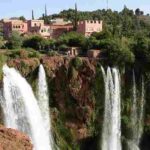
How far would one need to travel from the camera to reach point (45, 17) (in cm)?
7131

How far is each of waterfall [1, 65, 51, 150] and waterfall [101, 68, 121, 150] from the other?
5.49 m

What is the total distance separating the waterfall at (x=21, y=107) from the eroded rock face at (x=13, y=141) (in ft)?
42.4

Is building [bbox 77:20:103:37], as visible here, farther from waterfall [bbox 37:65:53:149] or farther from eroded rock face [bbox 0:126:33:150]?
eroded rock face [bbox 0:126:33:150]

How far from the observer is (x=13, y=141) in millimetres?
9852

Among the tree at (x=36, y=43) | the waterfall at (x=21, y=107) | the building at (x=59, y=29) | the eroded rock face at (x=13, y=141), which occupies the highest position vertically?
the building at (x=59, y=29)

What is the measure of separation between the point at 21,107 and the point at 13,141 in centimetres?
1430

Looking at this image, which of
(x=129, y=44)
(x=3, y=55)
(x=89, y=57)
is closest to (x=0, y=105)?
(x=3, y=55)

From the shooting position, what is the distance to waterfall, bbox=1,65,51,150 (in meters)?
23.6

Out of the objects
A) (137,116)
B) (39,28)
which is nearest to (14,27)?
(39,28)

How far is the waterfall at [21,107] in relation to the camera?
2361 centimetres

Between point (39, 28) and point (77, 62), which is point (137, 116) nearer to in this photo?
point (77, 62)

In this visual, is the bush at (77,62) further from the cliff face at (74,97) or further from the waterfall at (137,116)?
the waterfall at (137,116)

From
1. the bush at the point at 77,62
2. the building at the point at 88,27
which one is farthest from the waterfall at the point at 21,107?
the building at the point at 88,27

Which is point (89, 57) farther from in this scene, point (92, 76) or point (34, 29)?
point (34, 29)
